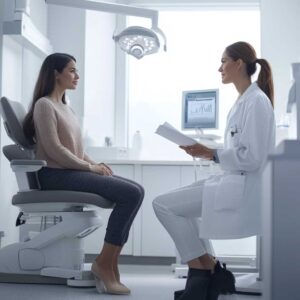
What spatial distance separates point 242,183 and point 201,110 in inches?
66.1

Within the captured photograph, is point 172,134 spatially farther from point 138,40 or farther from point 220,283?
point 138,40

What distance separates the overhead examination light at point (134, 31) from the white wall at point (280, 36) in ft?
3.73

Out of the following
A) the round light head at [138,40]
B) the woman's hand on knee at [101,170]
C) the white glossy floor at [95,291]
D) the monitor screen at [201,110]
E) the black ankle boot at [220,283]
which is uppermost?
the round light head at [138,40]

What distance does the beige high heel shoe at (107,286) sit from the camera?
2.71 m

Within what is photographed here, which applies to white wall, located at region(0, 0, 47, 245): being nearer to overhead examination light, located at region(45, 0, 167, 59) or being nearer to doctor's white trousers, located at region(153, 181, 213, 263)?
overhead examination light, located at region(45, 0, 167, 59)

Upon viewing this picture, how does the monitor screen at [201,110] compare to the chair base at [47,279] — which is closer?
the chair base at [47,279]

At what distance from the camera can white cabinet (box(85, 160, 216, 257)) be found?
13.6 feet

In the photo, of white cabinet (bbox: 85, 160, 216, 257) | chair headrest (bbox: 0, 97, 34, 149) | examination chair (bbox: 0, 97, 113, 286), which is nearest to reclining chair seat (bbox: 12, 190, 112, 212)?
examination chair (bbox: 0, 97, 113, 286)

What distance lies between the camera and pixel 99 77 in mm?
4516

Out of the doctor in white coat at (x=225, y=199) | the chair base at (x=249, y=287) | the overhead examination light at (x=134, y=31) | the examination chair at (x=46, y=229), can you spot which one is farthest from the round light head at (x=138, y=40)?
the chair base at (x=249, y=287)

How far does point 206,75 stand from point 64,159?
213 cm

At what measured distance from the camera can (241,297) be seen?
2.70 metres

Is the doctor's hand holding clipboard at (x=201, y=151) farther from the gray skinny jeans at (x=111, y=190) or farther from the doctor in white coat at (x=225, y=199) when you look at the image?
the gray skinny jeans at (x=111, y=190)

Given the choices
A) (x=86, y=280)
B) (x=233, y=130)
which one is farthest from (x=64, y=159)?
(x=233, y=130)
